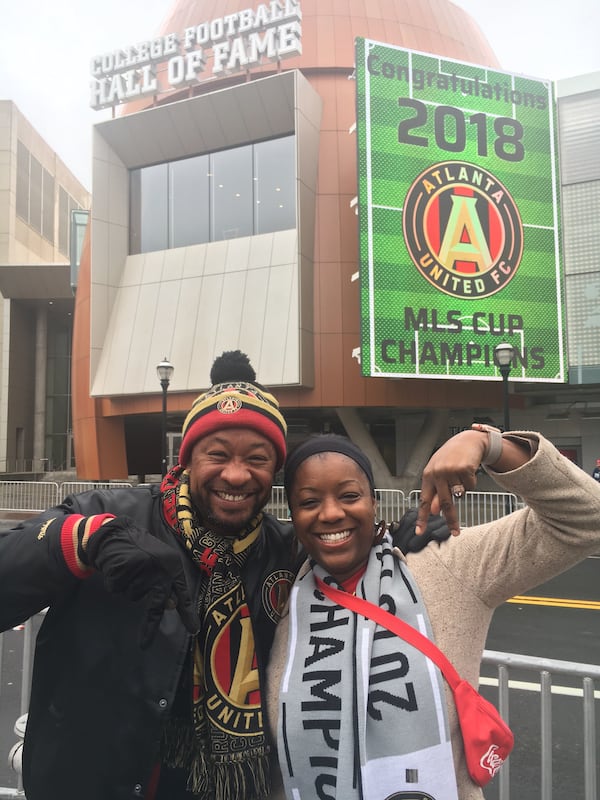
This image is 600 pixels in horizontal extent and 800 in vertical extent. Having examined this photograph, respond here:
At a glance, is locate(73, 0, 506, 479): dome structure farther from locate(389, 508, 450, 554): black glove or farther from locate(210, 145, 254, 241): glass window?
locate(389, 508, 450, 554): black glove

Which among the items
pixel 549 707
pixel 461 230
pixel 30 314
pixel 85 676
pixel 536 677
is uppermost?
pixel 30 314

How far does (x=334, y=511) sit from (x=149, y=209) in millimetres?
21756

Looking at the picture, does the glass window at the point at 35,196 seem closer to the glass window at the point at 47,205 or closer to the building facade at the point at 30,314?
the building facade at the point at 30,314

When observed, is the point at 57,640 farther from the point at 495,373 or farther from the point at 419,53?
the point at 419,53

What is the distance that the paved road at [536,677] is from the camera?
138 inches

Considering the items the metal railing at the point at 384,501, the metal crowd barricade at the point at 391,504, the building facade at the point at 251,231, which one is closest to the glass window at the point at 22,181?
the building facade at the point at 251,231

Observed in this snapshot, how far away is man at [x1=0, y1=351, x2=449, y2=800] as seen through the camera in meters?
1.49

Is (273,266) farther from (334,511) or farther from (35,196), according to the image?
(35,196)

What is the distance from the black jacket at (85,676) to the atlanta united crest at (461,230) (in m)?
17.0

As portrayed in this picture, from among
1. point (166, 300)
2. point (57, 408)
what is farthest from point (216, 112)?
point (57, 408)

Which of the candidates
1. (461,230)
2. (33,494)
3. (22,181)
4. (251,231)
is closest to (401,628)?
(461,230)

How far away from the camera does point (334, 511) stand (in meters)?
1.74

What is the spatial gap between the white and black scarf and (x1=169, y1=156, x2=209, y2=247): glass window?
65.1 ft

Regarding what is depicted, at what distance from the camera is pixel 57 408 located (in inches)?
1531
